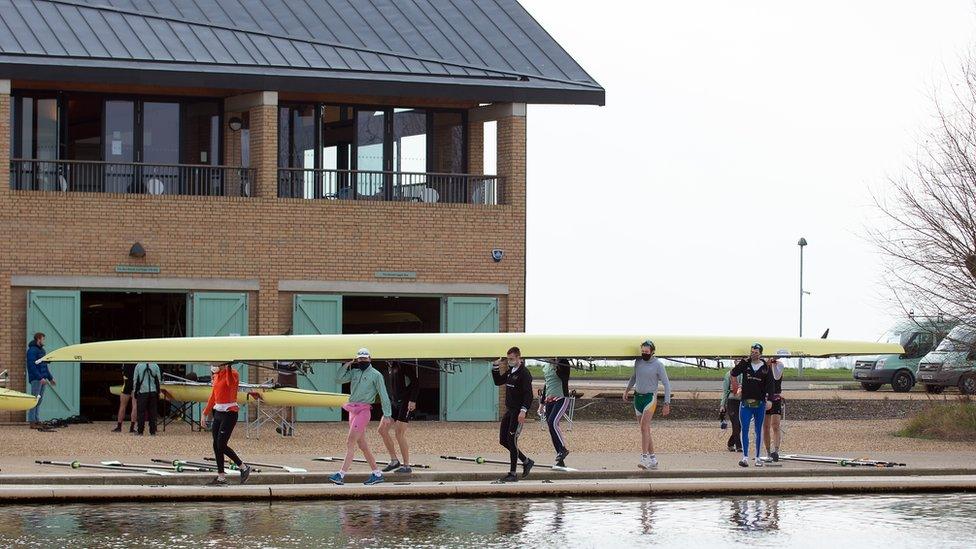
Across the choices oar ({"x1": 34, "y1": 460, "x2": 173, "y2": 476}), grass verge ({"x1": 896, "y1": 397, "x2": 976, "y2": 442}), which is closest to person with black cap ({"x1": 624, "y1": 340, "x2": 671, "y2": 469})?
oar ({"x1": 34, "y1": 460, "x2": 173, "y2": 476})

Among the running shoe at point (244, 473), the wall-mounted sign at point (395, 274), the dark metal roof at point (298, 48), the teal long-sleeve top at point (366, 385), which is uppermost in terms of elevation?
the dark metal roof at point (298, 48)

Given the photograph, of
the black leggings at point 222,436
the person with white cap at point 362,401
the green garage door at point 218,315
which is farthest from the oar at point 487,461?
the green garage door at point 218,315

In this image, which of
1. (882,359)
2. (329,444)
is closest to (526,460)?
(329,444)

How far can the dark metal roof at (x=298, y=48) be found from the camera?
2852 centimetres

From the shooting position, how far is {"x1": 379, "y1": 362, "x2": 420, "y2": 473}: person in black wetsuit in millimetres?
18928

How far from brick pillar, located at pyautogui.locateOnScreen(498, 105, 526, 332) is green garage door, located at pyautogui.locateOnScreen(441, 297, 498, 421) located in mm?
419

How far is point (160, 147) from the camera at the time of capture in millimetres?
30266

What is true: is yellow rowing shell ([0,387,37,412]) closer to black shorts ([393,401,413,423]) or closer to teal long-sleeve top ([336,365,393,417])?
black shorts ([393,401,413,423])

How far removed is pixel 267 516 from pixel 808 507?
5.50 metres

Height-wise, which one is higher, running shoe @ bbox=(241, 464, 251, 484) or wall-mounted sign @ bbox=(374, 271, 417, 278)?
wall-mounted sign @ bbox=(374, 271, 417, 278)

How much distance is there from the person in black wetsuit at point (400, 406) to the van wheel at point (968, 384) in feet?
72.4

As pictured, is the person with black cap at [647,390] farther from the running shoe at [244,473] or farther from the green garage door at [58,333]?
the green garage door at [58,333]

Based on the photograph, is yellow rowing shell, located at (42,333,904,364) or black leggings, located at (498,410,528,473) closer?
black leggings, located at (498,410,528,473)

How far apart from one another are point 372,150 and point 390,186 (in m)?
0.83
